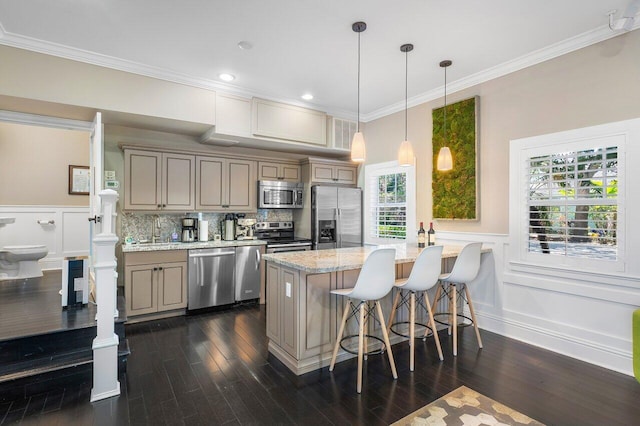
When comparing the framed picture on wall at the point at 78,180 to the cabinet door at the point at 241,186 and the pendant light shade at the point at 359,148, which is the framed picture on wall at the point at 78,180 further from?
the pendant light shade at the point at 359,148

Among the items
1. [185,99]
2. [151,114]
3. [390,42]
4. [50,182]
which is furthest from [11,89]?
[390,42]

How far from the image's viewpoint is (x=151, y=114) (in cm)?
362

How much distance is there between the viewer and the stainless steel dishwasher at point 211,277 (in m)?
4.08

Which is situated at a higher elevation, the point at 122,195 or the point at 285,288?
the point at 122,195

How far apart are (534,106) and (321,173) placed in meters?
2.93

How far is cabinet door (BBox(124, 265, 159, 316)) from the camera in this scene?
12.2 ft

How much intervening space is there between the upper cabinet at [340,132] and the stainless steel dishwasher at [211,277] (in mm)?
2228

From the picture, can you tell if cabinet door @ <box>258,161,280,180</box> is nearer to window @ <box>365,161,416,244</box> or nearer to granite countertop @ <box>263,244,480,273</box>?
window @ <box>365,161,416,244</box>

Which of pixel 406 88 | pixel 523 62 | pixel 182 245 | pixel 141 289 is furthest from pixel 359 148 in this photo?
pixel 141 289

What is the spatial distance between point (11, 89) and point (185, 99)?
1.52 metres

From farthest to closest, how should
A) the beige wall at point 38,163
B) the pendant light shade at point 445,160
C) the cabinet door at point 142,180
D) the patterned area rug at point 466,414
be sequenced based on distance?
the beige wall at point 38,163, the cabinet door at point 142,180, the pendant light shade at point 445,160, the patterned area rug at point 466,414

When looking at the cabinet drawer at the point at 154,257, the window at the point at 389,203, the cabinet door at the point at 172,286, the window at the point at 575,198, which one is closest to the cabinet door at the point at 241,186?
the cabinet drawer at the point at 154,257

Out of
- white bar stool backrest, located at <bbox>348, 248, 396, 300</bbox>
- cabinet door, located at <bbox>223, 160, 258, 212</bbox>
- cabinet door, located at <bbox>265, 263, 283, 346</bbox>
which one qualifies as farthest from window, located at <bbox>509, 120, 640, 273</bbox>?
cabinet door, located at <bbox>223, 160, 258, 212</bbox>

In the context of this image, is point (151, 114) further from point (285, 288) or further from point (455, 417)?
point (455, 417)
